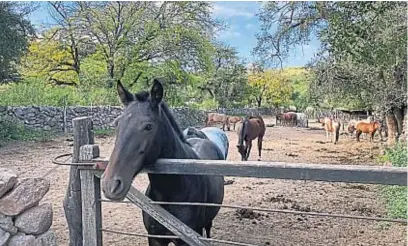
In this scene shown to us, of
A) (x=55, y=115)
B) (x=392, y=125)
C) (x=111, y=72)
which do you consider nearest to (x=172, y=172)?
(x=392, y=125)

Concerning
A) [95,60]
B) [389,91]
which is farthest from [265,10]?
[95,60]

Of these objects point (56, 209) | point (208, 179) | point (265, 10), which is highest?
point (265, 10)

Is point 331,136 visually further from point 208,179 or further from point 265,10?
point 208,179

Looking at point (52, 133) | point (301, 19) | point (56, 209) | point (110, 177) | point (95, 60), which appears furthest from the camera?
point (95, 60)

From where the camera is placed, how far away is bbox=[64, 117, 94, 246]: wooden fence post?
2271 mm

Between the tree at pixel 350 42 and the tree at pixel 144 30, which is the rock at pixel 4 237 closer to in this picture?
the tree at pixel 350 42

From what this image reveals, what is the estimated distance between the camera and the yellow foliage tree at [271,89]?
3788 cm

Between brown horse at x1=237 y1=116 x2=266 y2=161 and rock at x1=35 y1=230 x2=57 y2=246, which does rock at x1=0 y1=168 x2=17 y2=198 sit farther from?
brown horse at x1=237 y1=116 x2=266 y2=161

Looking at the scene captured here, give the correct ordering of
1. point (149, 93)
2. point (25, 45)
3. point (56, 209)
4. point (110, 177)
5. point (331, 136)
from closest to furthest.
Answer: point (110, 177) < point (149, 93) < point (56, 209) < point (25, 45) < point (331, 136)

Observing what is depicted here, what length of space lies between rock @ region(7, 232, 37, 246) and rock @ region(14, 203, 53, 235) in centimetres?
4

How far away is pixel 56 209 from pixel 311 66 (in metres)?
8.39

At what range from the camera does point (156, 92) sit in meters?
2.09

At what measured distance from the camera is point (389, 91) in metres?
8.88

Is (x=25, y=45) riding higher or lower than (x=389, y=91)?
higher
